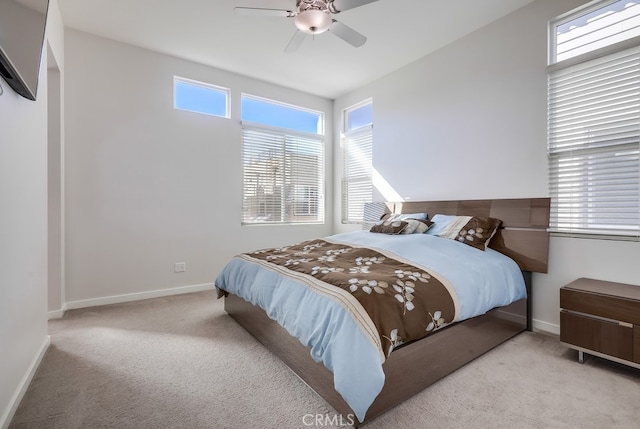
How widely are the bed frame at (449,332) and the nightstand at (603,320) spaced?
41 centimetres

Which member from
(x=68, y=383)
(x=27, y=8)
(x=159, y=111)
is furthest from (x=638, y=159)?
(x=159, y=111)

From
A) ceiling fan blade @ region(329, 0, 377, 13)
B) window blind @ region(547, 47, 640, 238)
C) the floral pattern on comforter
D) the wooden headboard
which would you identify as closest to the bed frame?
the wooden headboard

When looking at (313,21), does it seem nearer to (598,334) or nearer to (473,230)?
(473,230)

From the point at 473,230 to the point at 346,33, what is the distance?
2.09 metres

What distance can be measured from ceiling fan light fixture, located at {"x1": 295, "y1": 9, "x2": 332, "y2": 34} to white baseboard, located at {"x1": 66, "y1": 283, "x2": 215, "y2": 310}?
10.6 feet

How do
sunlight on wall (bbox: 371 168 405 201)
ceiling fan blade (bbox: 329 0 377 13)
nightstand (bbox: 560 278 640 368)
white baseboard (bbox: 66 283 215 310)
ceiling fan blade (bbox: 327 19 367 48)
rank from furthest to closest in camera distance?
sunlight on wall (bbox: 371 168 405 201) → white baseboard (bbox: 66 283 215 310) → ceiling fan blade (bbox: 327 19 367 48) → ceiling fan blade (bbox: 329 0 377 13) → nightstand (bbox: 560 278 640 368)

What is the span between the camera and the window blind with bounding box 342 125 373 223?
4562mm

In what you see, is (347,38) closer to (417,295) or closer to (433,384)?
(417,295)

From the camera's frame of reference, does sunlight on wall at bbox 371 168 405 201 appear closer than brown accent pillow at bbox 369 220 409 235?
No

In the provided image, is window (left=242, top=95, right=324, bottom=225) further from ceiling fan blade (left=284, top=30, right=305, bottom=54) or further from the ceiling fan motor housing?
the ceiling fan motor housing

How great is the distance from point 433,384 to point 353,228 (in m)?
3.14

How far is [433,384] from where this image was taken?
1.79 m

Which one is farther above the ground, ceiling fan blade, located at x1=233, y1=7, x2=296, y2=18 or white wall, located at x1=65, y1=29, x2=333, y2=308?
ceiling fan blade, located at x1=233, y1=7, x2=296, y2=18

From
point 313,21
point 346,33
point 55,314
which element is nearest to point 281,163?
point 346,33
